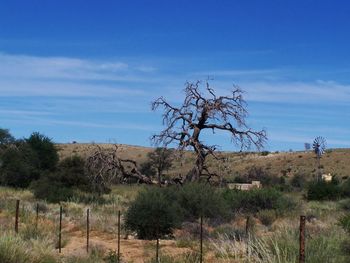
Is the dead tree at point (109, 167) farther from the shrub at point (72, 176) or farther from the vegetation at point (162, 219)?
the shrub at point (72, 176)

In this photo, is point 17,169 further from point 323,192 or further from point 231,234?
point 231,234

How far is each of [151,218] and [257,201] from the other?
12.9m

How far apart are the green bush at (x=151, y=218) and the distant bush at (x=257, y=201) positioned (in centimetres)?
1061

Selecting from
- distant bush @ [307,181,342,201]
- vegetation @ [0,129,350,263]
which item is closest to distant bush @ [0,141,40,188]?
vegetation @ [0,129,350,263]

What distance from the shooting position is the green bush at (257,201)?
3416cm

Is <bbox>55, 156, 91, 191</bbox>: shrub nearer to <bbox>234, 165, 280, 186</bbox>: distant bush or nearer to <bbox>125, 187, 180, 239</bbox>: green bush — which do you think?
<bbox>125, 187, 180, 239</bbox>: green bush

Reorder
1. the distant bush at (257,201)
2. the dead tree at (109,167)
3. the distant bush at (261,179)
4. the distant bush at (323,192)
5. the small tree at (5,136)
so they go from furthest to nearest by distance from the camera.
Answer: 1. the small tree at (5,136)
2. the distant bush at (261,179)
3. the distant bush at (323,192)
4. the dead tree at (109,167)
5. the distant bush at (257,201)

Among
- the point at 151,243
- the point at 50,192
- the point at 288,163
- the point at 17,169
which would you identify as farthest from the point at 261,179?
the point at 151,243

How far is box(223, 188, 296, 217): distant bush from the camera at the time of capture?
34156mm

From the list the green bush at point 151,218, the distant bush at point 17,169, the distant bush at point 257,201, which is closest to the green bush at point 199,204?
the green bush at point 151,218

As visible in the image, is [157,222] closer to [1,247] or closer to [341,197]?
[1,247]

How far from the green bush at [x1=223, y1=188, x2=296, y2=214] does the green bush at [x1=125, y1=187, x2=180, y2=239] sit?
1061 centimetres

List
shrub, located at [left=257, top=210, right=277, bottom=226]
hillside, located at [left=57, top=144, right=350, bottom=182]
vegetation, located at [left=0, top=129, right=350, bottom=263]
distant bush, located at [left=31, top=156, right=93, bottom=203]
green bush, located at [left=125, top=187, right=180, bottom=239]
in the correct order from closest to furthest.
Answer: vegetation, located at [left=0, top=129, right=350, bottom=263] → green bush, located at [left=125, top=187, right=180, bottom=239] → shrub, located at [left=257, top=210, right=277, bottom=226] → distant bush, located at [left=31, top=156, right=93, bottom=203] → hillside, located at [left=57, top=144, right=350, bottom=182]

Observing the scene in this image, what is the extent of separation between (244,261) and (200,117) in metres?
24.9
